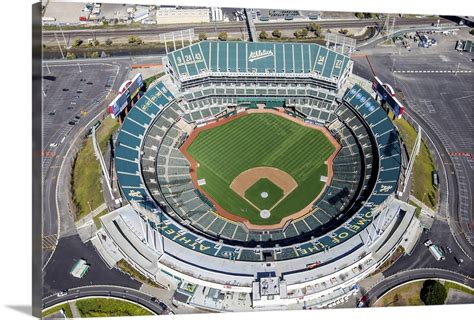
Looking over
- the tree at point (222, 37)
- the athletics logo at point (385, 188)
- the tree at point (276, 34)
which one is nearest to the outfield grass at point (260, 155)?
the athletics logo at point (385, 188)

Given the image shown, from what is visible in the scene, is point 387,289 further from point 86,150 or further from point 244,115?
point 86,150

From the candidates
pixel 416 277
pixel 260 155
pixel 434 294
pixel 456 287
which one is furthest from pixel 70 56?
pixel 456 287

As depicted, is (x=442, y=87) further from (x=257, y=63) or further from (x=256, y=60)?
(x=256, y=60)

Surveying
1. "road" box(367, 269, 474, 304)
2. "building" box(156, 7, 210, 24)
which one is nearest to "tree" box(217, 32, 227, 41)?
"building" box(156, 7, 210, 24)

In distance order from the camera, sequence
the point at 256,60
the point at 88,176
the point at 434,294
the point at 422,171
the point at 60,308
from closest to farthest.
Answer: the point at 60,308 < the point at 434,294 < the point at 88,176 < the point at 422,171 < the point at 256,60

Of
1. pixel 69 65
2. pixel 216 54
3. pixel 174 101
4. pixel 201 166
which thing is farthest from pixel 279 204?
pixel 69 65
